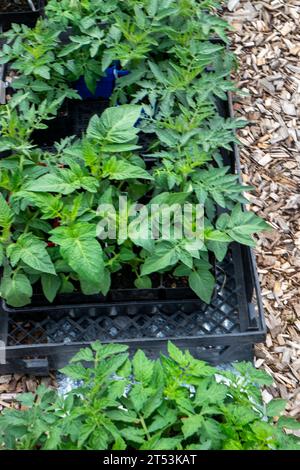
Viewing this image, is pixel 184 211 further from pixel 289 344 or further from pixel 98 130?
pixel 289 344

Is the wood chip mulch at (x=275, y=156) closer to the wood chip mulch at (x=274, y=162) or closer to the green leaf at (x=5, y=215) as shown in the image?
the wood chip mulch at (x=274, y=162)

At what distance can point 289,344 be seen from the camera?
2951 mm

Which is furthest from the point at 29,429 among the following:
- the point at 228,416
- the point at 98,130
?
the point at 98,130

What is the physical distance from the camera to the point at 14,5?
4.10 m

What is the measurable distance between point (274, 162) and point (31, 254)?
1.76m

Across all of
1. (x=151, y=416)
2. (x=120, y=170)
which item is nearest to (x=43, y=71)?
(x=120, y=170)

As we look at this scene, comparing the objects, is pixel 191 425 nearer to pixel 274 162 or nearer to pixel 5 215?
pixel 5 215

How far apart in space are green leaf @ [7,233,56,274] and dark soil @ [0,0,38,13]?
7.55ft

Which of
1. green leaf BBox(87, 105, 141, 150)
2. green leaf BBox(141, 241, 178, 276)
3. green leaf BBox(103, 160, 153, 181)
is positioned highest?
green leaf BBox(87, 105, 141, 150)

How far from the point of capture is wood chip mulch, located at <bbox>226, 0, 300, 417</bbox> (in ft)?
9.65

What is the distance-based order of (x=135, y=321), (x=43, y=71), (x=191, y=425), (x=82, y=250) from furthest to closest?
(x=43, y=71)
(x=135, y=321)
(x=82, y=250)
(x=191, y=425)

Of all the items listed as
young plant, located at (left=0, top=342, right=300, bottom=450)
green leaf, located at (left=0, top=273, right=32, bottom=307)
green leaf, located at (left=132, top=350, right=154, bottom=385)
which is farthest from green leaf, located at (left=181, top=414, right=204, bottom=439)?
green leaf, located at (left=0, top=273, right=32, bottom=307)

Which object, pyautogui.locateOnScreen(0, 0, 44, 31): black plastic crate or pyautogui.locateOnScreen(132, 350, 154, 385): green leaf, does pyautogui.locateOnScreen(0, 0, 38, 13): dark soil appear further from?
pyautogui.locateOnScreen(132, 350, 154, 385): green leaf

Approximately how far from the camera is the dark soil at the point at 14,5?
4.06m
